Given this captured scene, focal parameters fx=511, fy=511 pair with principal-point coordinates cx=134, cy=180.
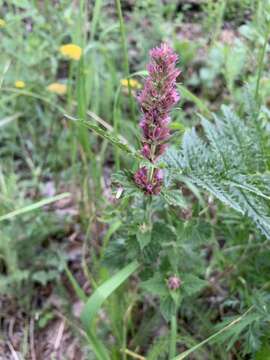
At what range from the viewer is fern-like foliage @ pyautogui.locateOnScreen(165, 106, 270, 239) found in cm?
115

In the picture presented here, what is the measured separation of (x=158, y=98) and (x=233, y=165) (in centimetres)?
28

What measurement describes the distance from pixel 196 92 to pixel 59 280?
1241 mm

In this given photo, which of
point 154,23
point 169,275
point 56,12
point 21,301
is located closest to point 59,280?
point 21,301

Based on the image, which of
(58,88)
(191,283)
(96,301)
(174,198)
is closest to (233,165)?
(174,198)

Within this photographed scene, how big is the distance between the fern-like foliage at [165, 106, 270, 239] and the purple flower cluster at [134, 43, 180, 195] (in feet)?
0.25

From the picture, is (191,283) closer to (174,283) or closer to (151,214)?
(174,283)

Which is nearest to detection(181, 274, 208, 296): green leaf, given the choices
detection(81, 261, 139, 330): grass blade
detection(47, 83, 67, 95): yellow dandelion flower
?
detection(81, 261, 139, 330): grass blade

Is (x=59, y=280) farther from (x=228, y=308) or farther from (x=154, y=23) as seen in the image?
(x=154, y=23)

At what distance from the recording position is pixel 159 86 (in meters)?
1.09

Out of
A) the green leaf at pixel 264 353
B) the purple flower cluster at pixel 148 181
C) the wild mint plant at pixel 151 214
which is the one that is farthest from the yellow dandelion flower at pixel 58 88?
the green leaf at pixel 264 353

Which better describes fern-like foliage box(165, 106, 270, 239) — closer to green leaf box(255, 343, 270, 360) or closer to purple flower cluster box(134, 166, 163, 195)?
purple flower cluster box(134, 166, 163, 195)

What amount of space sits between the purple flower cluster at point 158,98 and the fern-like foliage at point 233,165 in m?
0.07

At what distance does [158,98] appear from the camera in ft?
3.61

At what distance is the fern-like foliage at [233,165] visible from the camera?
1154 mm
